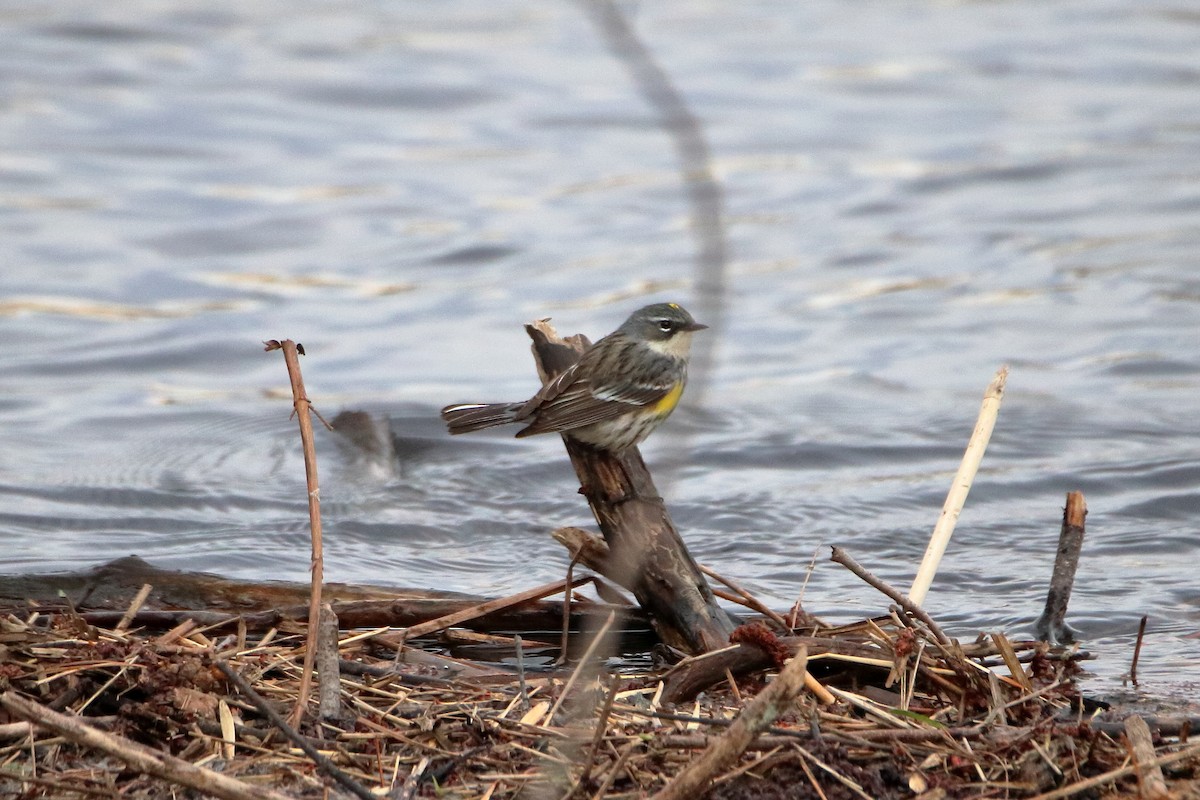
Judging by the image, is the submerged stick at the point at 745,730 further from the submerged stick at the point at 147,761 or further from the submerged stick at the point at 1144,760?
the submerged stick at the point at 1144,760

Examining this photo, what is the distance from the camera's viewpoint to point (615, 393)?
24.3 feet

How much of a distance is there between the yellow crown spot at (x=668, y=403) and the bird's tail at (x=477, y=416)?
2.26ft

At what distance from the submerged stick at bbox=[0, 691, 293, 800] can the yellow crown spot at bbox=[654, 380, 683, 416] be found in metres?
3.93

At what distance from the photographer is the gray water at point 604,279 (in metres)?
8.64

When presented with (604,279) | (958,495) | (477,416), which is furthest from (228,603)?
(604,279)

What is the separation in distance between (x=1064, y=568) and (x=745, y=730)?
2.76 m

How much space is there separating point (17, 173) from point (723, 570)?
11854 mm

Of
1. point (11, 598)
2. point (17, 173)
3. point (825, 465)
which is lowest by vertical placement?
point (825, 465)

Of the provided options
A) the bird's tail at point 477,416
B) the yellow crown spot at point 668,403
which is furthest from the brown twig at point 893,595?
the bird's tail at point 477,416

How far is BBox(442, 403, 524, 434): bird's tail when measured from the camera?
7668 mm

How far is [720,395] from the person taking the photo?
11.4 m

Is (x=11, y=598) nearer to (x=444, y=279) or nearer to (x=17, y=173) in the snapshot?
(x=444, y=279)

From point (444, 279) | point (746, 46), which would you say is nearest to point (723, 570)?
point (444, 279)

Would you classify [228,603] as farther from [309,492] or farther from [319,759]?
[319,759]
